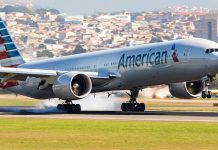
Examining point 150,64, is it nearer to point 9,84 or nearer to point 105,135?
point 9,84

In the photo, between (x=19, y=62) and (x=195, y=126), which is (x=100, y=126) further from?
(x=19, y=62)

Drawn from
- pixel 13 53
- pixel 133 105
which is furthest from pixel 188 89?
pixel 13 53

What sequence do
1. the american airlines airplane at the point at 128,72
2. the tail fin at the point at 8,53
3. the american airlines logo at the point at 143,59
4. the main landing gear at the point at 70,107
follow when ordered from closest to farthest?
the american airlines airplane at the point at 128,72 → the american airlines logo at the point at 143,59 → the main landing gear at the point at 70,107 → the tail fin at the point at 8,53

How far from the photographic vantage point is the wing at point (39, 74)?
218 feet

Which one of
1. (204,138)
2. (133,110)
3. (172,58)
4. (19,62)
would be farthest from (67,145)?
(19,62)

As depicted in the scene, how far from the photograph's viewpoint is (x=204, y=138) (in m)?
42.3

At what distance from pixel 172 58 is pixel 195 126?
50.7ft

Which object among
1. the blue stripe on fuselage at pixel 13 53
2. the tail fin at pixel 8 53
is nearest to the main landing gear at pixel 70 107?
the tail fin at pixel 8 53

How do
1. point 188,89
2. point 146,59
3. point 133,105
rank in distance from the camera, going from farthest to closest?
point 133,105 → point 188,89 → point 146,59

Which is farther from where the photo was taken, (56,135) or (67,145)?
(56,135)

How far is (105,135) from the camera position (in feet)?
144

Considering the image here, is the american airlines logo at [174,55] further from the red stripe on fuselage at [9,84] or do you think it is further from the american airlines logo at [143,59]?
the red stripe on fuselage at [9,84]

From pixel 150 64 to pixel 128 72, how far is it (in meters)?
2.16

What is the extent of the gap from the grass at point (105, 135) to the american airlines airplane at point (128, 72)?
11182 mm
